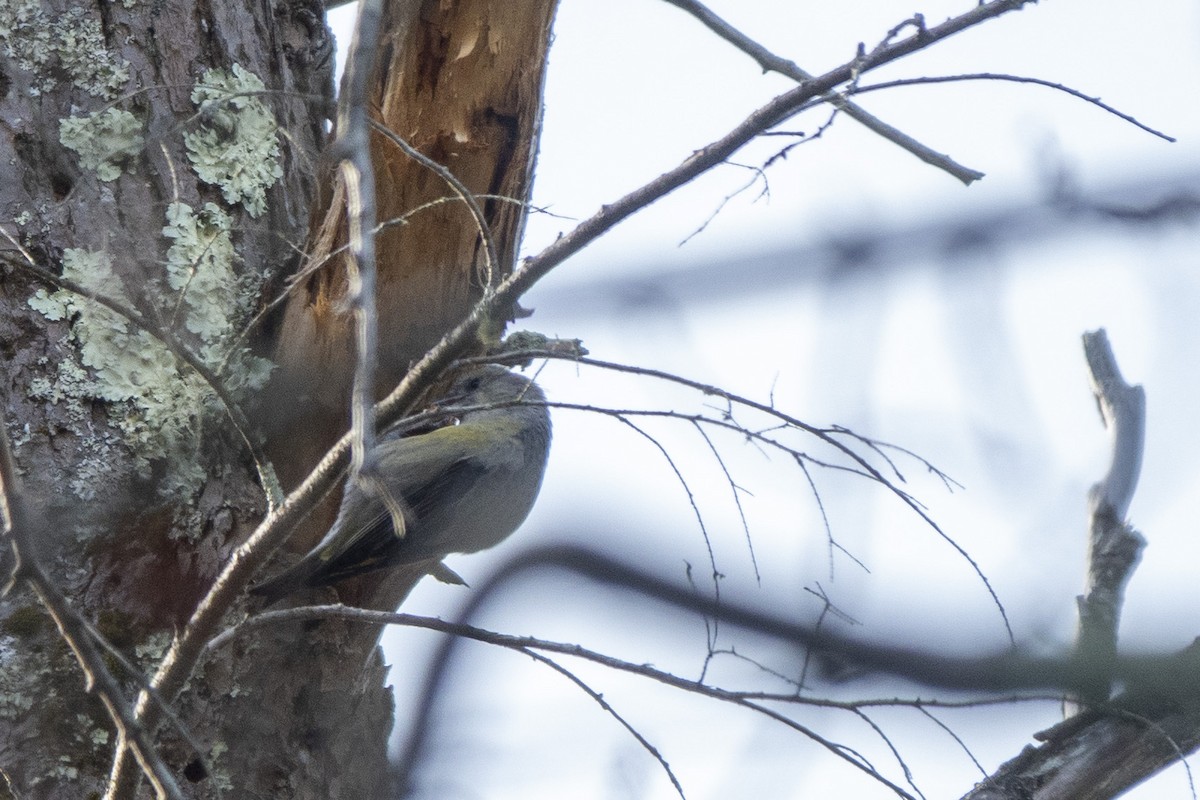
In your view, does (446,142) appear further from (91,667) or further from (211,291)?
(91,667)

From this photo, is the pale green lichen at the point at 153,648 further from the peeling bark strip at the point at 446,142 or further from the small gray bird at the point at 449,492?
the peeling bark strip at the point at 446,142

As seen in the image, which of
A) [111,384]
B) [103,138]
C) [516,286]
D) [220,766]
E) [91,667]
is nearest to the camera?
[91,667]

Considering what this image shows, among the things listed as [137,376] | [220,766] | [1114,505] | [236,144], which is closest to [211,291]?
[137,376]

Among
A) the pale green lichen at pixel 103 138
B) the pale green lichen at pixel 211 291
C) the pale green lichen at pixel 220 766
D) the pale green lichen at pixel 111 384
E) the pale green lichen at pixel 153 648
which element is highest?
the pale green lichen at pixel 103 138

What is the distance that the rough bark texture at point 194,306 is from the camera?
2.47m

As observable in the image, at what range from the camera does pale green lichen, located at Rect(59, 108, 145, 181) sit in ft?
9.05

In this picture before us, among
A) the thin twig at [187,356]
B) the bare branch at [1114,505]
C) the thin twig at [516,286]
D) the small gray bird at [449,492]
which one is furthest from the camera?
the small gray bird at [449,492]

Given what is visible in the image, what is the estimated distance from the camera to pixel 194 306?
283 cm

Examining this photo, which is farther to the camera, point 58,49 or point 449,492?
point 449,492

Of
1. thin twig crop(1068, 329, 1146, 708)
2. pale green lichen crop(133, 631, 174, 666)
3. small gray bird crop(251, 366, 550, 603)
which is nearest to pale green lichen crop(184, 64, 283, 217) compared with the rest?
small gray bird crop(251, 366, 550, 603)

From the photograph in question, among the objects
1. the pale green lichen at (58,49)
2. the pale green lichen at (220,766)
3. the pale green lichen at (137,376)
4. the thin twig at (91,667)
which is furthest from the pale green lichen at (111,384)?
the thin twig at (91,667)

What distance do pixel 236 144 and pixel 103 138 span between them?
331 millimetres

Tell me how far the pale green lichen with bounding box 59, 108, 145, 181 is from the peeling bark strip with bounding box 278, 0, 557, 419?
1.49 ft

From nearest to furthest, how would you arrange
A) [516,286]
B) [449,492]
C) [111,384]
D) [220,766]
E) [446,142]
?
[516,286], [220,766], [111,384], [446,142], [449,492]
